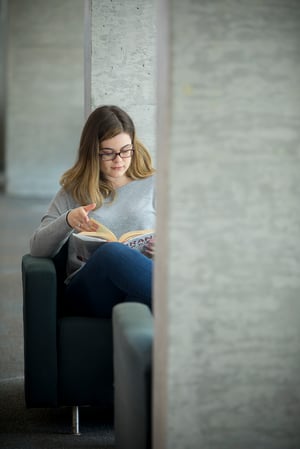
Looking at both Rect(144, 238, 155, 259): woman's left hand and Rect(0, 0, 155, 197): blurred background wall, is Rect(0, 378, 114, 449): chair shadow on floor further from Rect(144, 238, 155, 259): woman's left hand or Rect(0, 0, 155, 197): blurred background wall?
Rect(0, 0, 155, 197): blurred background wall

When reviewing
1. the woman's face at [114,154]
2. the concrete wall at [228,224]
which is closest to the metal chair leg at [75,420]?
the woman's face at [114,154]

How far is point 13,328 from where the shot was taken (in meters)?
4.73

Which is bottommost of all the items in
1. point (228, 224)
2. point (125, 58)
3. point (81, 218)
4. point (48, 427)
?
point (48, 427)

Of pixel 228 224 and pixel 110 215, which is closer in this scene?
pixel 228 224

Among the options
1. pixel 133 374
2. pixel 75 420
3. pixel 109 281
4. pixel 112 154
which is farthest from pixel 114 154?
pixel 133 374

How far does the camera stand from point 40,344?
2982 mm

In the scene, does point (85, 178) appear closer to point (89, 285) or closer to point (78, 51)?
point (89, 285)

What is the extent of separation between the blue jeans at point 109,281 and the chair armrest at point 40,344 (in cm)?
12

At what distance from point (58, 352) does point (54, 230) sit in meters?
0.42

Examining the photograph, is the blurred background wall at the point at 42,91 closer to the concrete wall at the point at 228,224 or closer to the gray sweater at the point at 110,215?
the gray sweater at the point at 110,215

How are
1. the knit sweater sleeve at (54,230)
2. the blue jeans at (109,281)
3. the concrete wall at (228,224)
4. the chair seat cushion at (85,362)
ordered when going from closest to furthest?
the concrete wall at (228,224), the blue jeans at (109,281), the chair seat cushion at (85,362), the knit sweater sleeve at (54,230)

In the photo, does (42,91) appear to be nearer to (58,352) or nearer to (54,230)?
(54,230)

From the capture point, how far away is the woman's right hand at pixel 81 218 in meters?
3.02

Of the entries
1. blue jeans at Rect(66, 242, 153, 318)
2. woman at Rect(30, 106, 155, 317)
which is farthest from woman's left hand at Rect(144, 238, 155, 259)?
blue jeans at Rect(66, 242, 153, 318)
